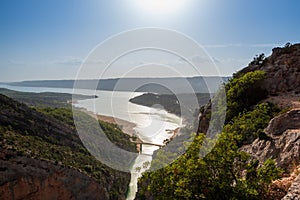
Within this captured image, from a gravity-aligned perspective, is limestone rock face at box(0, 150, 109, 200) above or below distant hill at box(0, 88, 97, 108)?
below

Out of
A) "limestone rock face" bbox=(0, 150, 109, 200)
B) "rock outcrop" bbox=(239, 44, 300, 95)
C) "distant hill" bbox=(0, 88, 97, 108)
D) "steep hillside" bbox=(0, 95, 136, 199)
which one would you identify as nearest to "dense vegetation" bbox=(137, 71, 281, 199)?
"rock outcrop" bbox=(239, 44, 300, 95)

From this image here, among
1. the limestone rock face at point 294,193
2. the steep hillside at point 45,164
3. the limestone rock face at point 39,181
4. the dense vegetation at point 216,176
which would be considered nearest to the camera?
the limestone rock face at point 294,193

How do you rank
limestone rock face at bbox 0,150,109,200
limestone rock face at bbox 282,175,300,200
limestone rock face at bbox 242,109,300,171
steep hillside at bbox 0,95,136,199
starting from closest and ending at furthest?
limestone rock face at bbox 282,175,300,200 → limestone rock face at bbox 242,109,300,171 → limestone rock face at bbox 0,150,109,200 → steep hillside at bbox 0,95,136,199

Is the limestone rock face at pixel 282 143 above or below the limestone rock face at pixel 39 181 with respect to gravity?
above

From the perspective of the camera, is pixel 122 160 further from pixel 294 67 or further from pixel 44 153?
pixel 294 67

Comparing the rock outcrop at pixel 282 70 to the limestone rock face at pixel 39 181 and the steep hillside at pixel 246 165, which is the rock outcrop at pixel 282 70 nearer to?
Answer: the steep hillside at pixel 246 165

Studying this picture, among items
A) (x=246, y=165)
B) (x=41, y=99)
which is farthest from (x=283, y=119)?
(x=41, y=99)

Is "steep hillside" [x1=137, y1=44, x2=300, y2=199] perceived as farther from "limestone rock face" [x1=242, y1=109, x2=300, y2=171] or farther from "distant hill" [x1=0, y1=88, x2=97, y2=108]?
"distant hill" [x1=0, y1=88, x2=97, y2=108]

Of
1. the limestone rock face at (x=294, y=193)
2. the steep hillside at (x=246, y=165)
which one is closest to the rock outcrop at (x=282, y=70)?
the steep hillside at (x=246, y=165)

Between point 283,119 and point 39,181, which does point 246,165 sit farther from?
point 39,181
